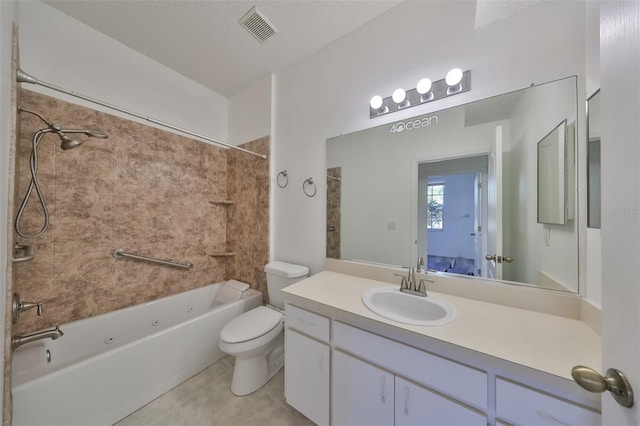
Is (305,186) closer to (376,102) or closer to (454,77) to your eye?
(376,102)

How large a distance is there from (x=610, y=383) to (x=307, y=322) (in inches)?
42.2

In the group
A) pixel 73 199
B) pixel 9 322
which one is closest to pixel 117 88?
pixel 73 199

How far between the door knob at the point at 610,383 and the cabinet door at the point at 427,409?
0.49 meters

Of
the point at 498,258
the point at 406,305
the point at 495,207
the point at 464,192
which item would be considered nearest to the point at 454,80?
the point at 464,192

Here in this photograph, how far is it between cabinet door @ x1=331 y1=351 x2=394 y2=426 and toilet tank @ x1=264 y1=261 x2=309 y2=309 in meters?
0.77

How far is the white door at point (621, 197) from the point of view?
395 millimetres

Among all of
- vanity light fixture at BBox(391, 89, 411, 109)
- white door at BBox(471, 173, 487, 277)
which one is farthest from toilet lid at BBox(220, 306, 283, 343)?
vanity light fixture at BBox(391, 89, 411, 109)

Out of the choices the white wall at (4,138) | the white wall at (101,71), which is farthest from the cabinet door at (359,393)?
the white wall at (101,71)

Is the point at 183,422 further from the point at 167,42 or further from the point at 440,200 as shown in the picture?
the point at 167,42

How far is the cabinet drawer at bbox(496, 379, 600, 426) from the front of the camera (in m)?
0.62

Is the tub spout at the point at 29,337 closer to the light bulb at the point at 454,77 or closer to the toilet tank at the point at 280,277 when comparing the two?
the toilet tank at the point at 280,277

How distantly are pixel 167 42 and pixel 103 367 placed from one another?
8.04 feet

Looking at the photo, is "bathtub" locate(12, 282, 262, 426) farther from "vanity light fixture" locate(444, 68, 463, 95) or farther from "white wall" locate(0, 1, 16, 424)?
"vanity light fixture" locate(444, 68, 463, 95)

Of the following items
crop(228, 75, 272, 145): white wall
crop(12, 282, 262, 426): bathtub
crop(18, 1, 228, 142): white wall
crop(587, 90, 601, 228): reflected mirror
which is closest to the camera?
crop(587, 90, 601, 228): reflected mirror
